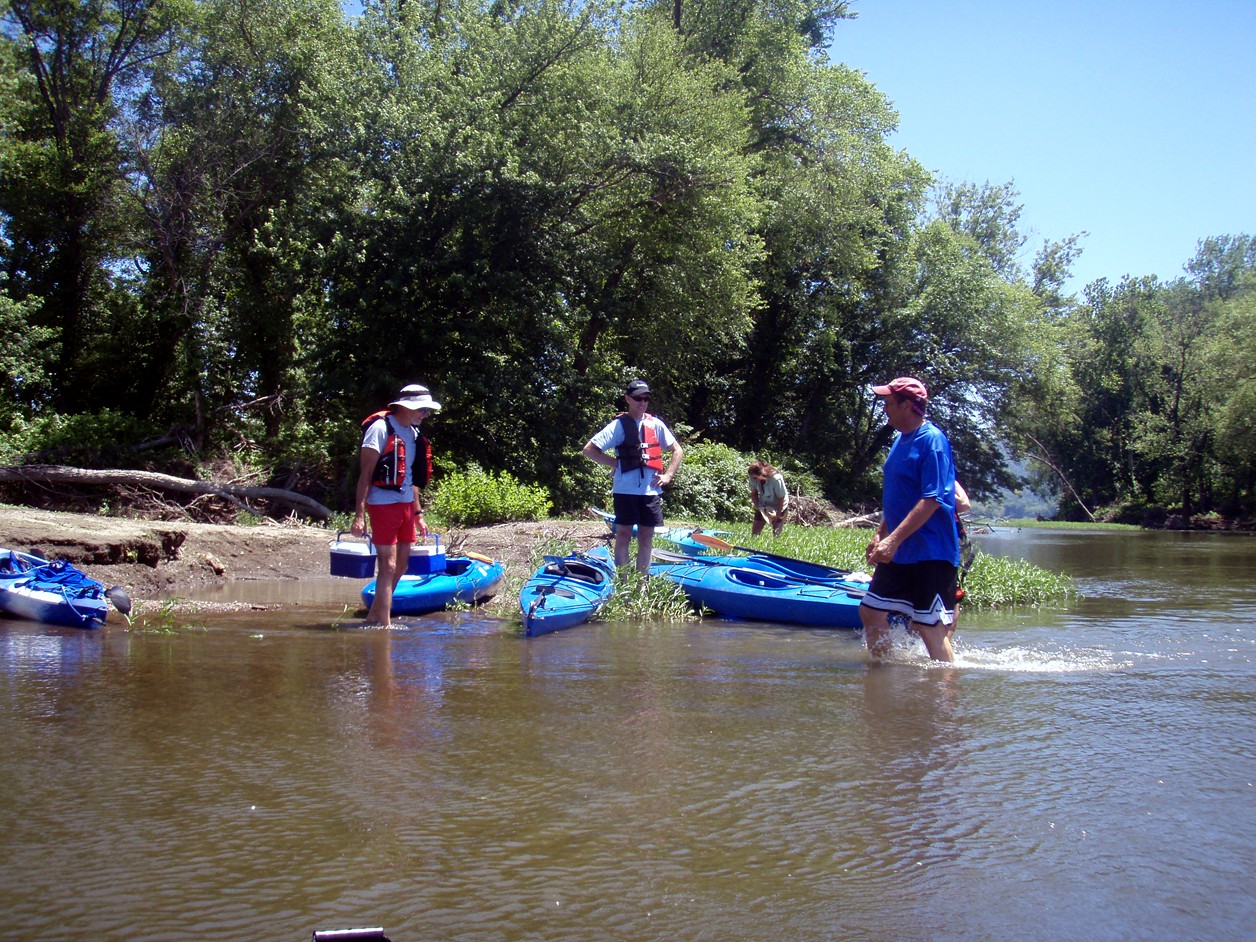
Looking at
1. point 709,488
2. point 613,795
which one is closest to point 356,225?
point 709,488

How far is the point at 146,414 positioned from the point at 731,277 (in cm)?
1488

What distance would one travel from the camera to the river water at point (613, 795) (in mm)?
2908

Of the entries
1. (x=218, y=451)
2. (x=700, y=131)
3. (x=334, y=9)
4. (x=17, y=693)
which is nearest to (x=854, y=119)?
(x=700, y=131)

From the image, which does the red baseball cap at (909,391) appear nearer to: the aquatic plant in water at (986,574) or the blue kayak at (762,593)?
the blue kayak at (762,593)

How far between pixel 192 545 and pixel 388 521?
5891 millimetres

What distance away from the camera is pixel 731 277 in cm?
2670

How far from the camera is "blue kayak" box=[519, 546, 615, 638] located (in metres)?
7.98

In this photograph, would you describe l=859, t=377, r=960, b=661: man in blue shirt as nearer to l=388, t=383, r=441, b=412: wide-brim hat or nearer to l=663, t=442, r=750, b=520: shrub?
l=388, t=383, r=441, b=412: wide-brim hat

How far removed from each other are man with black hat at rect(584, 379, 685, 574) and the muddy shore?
2.41 meters

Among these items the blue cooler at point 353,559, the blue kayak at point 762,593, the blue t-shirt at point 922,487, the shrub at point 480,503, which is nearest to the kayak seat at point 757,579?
the blue kayak at point 762,593

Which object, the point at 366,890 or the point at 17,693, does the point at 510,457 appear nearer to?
the point at 17,693

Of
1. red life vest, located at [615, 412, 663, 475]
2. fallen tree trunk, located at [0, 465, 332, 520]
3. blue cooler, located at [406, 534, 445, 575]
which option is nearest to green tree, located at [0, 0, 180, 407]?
fallen tree trunk, located at [0, 465, 332, 520]

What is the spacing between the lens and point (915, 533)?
6320 mm

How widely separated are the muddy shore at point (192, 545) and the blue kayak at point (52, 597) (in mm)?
1858
